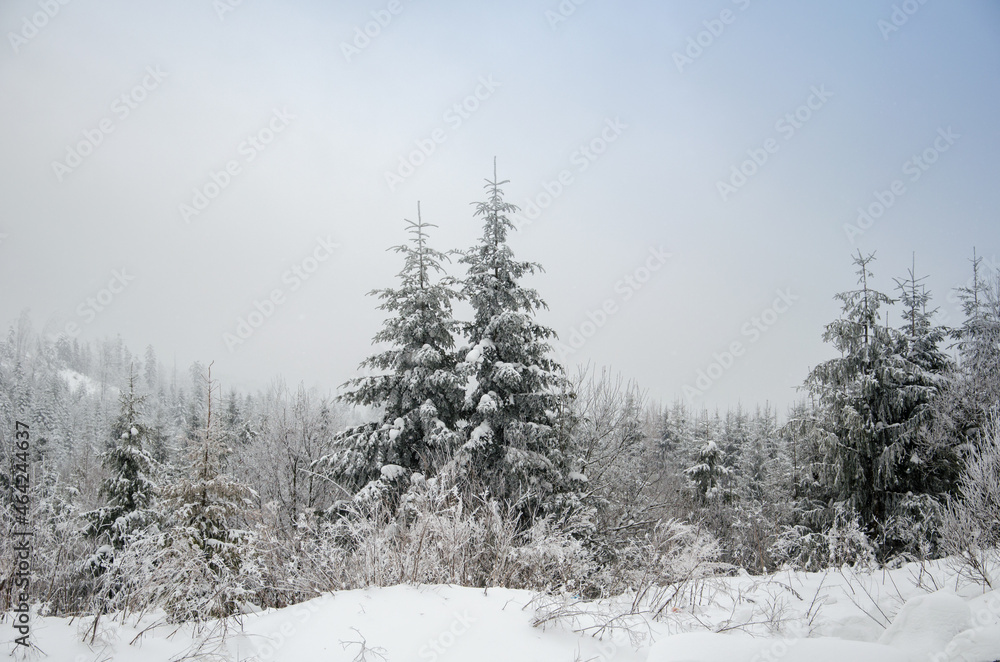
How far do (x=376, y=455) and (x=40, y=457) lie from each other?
33.7 m

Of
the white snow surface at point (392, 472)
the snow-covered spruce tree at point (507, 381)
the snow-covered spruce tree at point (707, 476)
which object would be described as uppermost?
the snow-covered spruce tree at point (507, 381)

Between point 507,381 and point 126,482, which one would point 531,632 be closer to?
point 507,381

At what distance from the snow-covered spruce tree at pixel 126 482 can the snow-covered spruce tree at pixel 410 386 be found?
5.98 meters

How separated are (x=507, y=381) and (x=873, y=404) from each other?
10.8 metres

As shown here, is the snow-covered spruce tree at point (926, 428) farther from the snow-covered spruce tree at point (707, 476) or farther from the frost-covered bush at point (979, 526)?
the snow-covered spruce tree at point (707, 476)

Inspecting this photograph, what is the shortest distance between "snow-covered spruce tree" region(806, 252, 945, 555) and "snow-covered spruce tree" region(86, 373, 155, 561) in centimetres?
2010

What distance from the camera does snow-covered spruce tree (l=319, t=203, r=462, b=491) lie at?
40.7 feet

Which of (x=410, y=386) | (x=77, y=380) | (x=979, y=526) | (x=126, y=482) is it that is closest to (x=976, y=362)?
(x=979, y=526)

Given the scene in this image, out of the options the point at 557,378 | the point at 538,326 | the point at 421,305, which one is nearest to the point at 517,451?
the point at 557,378

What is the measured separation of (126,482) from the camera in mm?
13969

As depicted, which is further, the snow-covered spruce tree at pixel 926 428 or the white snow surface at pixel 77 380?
the white snow surface at pixel 77 380

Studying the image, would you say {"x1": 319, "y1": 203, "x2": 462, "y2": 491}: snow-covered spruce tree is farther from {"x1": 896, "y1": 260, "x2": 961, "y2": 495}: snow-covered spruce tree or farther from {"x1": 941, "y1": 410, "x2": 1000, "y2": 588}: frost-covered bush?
{"x1": 896, "y1": 260, "x2": 961, "y2": 495}: snow-covered spruce tree

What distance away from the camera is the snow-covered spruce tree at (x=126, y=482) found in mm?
13859

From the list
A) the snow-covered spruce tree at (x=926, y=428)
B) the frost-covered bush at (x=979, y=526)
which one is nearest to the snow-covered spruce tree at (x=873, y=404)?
the snow-covered spruce tree at (x=926, y=428)
